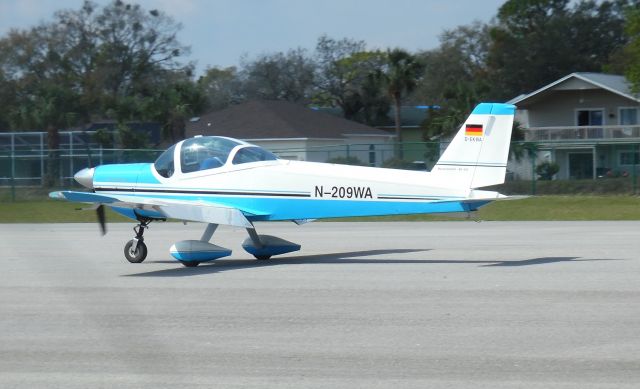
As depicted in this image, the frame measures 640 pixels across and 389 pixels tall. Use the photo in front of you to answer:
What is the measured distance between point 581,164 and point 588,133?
655cm

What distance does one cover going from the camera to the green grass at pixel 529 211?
30469mm

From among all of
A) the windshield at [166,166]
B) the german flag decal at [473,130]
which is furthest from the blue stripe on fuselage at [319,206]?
the german flag decal at [473,130]

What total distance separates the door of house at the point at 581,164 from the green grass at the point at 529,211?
32.5 ft

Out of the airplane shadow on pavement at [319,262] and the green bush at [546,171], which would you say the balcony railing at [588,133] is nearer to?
the green bush at [546,171]

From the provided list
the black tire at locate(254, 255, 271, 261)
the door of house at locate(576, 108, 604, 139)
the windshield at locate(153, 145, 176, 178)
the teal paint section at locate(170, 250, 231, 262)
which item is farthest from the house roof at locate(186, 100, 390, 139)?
the teal paint section at locate(170, 250, 231, 262)

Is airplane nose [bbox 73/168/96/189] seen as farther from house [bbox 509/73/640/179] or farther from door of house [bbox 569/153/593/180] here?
house [bbox 509/73/640/179]

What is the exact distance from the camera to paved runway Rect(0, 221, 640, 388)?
8.16 metres

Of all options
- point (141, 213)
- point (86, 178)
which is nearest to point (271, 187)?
point (141, 213)

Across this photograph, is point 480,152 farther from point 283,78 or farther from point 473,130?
point 283,78

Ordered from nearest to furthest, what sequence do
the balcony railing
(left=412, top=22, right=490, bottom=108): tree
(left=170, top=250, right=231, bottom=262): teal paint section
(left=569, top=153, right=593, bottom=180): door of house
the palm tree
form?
(left=170, top=250, right=231, bottom=262): teal paint section
(left=569, top=153, right=593, bottom=180): door of house
the balcony railing
the palm tree
(left=412, top=22, right=490, bottom=108): tree

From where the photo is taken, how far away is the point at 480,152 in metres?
14.6

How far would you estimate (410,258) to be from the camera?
16.6m

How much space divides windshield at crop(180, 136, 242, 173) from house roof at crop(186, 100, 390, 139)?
3679cm

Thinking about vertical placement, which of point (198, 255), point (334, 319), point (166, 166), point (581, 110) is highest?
point (581, 110)
